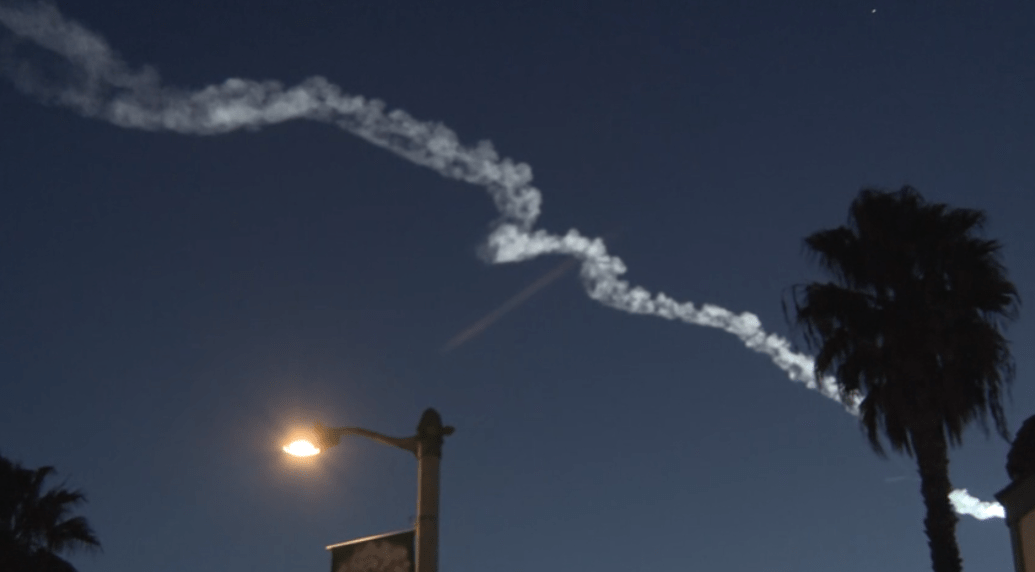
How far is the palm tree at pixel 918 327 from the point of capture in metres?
23.4

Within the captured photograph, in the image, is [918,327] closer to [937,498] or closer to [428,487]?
[937,498]

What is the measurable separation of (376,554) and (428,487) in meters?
0.90

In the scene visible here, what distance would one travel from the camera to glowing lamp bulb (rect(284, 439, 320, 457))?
12.5 m

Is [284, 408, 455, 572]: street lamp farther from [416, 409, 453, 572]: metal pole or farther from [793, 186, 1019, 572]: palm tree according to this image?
[793, 186, 1019, 572]: palm tree

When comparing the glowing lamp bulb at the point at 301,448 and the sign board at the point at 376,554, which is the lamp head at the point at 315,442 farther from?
the sign board at the point at 376,554

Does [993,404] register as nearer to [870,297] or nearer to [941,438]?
[941,438]

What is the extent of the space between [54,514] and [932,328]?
23.0 meters

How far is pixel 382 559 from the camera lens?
11094mm

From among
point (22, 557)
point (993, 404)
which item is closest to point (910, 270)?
point (993, 404)

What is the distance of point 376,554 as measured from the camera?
36.6 ft

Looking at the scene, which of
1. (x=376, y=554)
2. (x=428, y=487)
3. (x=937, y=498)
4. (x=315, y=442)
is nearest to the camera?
(x=376, y=554)

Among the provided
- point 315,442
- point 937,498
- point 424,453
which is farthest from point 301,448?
point 937,498

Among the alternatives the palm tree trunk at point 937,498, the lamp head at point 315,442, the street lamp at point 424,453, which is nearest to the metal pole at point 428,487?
the street lamp at point 424,453

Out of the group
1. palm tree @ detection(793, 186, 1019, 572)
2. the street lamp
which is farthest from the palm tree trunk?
the street lamp
